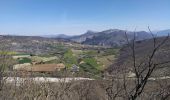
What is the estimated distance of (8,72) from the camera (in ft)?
81.1

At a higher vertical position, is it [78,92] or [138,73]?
[138,73]

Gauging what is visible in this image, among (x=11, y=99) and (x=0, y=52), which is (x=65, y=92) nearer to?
(x=11, y=99)

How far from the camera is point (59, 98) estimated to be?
17625 mm

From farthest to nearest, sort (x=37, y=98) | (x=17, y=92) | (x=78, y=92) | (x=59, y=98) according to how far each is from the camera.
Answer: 1. (x=78, y=92)
2. (x=17, y=92)
3. (x=59, y=98)
4. (x=37, y=98)

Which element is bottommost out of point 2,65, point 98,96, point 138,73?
point 98,96

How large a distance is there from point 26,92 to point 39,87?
86 centimetres

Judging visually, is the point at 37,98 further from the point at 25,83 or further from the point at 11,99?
the point at 25,83

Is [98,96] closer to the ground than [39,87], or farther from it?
closer to the ground

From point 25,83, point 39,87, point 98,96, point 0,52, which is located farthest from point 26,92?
point 98,96

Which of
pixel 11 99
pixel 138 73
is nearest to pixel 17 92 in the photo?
pixel 11 99

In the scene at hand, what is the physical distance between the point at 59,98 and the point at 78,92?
179 inches

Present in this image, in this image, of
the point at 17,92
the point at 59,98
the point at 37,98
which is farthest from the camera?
the point at 17,92

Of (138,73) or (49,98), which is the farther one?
(49,98)

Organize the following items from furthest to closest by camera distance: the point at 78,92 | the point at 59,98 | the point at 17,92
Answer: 1. the point at 78,92
2. the point at 17,92
3. the point at 59,98
